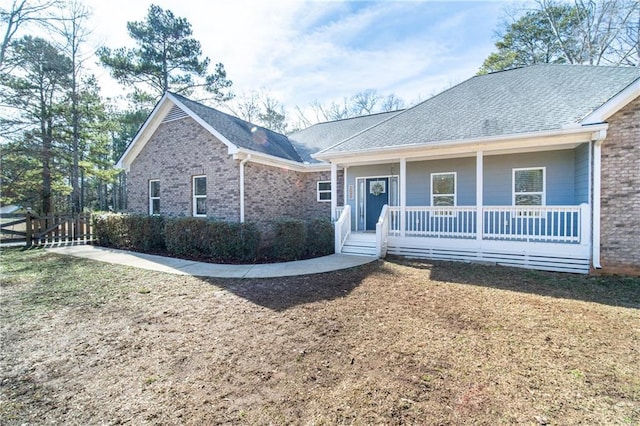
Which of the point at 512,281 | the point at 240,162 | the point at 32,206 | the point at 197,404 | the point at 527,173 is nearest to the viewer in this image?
the point at 197,404

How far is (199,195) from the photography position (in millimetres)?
12062

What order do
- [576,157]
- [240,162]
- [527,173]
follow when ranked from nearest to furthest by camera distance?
[576,157] → [527,173] → [240,162]

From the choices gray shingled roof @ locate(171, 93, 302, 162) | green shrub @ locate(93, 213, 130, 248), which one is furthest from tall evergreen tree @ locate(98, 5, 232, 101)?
green shrub @ locate(93, 213, 130, 248)

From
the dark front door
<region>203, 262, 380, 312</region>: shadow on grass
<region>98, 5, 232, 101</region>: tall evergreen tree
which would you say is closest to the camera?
<region>203, 262, 380, 312</region>: shadow on grass

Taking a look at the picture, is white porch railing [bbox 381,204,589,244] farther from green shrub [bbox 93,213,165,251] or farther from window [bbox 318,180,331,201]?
green shrub [bbox 93,213,165,251]

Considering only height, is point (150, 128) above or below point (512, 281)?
above

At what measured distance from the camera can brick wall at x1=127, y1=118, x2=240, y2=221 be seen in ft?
36.6

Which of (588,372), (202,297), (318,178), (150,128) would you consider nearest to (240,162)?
(318,178)

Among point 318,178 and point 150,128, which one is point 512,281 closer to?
point 318,178

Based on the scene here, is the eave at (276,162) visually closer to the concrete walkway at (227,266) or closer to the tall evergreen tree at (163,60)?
the concrete walkway at (227,266)

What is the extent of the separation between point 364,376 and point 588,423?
1.81 meters

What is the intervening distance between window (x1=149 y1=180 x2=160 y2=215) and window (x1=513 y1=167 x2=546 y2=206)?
1401 cm

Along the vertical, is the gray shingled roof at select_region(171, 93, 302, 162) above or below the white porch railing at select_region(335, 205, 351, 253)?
above

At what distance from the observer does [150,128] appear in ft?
43.2
